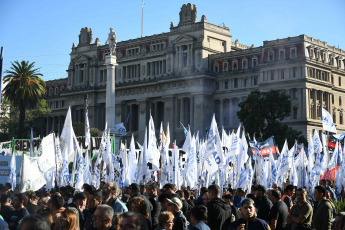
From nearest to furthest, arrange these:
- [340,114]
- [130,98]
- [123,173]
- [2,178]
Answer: [123,173], [2,178], [340,114], [130,98]

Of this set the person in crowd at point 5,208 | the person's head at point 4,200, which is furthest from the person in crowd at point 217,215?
the person's head at point 4,200

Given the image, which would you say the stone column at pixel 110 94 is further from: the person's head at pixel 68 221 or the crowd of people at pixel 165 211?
the person's head at pixel 68 221

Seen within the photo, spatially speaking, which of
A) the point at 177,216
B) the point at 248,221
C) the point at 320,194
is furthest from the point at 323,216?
the point at 177,216

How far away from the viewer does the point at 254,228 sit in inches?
332

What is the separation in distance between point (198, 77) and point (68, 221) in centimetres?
7426

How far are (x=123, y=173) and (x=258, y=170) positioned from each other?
5.91 m

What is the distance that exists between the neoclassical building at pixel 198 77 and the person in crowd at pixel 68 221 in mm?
60499

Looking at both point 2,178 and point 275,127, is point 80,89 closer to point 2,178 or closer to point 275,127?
point 275,127

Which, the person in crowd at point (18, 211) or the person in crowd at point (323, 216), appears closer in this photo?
the person in crowd at point (18, 211)

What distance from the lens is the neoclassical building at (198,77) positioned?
7281cm

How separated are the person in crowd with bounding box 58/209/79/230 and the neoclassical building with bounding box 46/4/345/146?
60499 millimetres

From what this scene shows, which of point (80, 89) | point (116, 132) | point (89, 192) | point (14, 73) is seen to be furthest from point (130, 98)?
point (89, 192)

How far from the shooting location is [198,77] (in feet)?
266

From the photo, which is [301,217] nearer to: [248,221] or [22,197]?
[248,221]
